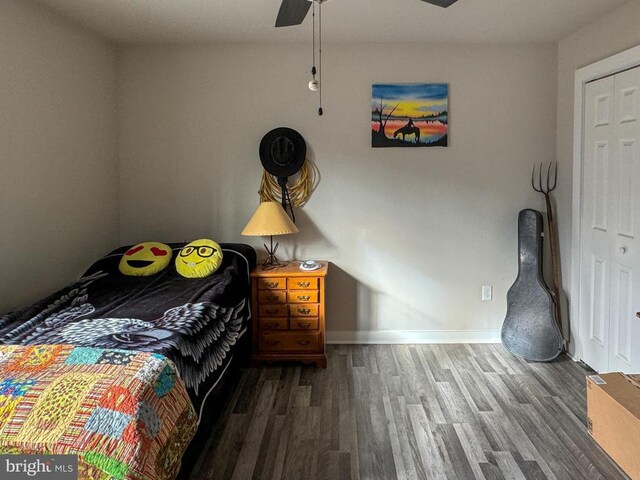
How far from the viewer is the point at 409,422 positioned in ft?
8.68

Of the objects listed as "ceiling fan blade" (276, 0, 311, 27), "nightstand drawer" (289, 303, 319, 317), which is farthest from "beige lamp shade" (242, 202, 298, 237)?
"ceiling fan blade" (276, 0, 311, 27)

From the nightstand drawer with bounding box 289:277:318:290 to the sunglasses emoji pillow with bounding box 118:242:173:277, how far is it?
909 millimetres

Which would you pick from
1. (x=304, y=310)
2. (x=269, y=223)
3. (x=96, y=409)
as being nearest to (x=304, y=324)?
(x=304, y=310)

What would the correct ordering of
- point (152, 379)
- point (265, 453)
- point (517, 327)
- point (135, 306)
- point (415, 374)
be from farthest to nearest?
point (517, 327) → point (415, 374) → point (135, 306) → point (265, 453) → point (152, 379)

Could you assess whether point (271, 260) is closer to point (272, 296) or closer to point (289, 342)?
point (272, 296)

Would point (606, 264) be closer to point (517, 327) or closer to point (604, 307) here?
point (604, 307)

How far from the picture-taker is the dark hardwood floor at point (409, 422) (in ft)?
7.29

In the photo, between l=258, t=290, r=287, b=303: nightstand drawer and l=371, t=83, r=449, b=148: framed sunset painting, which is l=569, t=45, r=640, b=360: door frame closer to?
l=371, t=83, r=449, b=148: framed sunset painting

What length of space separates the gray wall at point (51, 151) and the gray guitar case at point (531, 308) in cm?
318

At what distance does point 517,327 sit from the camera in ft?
11.9

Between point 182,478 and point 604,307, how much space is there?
2762 mm

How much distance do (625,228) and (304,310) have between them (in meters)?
2.11

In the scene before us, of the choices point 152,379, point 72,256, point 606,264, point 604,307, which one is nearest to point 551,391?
point 604,307

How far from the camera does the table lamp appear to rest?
135 inches
